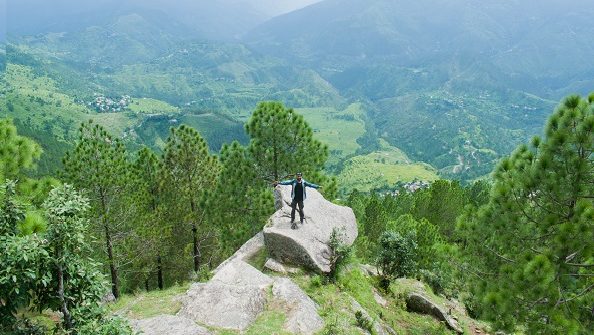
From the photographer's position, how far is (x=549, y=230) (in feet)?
48.8

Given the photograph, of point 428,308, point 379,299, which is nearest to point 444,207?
point 428,308

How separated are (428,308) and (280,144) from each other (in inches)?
569

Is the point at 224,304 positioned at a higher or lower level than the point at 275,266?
higher

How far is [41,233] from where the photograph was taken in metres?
8.89

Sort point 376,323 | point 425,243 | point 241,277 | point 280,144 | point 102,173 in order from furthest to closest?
point 425,243, point 280,144, point 102,173, point 241,277, point 376,323

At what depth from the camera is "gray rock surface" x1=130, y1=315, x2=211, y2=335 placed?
13.3 metres

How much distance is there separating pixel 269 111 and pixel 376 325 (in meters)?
16.8

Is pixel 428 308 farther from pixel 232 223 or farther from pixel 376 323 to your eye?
pixel 232 223

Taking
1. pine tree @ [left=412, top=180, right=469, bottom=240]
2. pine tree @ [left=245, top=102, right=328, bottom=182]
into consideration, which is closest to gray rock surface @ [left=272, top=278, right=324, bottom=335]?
pine tree @ [left=245, top=102, right=328, bottom=182]

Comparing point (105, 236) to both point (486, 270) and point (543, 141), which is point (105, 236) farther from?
point (543, 141)

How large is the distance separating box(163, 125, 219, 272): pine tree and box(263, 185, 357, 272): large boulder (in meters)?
8.78

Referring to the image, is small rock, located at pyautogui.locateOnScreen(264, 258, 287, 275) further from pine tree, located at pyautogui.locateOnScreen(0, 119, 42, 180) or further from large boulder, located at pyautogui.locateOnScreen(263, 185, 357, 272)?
pine tree, located at pyautogui.locateOnScreen(0, 119, 42, 180)

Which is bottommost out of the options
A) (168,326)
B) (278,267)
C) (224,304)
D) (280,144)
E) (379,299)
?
(379,299)

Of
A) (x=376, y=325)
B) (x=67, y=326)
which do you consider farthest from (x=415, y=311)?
(x=67, y=326)
